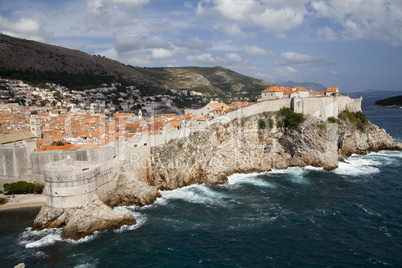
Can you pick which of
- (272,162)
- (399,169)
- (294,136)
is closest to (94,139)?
(272,162)

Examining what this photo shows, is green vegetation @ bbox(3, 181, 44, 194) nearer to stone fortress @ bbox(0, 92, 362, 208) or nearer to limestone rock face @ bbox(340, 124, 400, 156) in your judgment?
stone fortress @ bbox(0, 92, 362, 208)

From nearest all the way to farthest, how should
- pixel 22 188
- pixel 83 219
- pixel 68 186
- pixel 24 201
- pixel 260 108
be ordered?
pixel 83 219
pixel 68 186
pixel 24 201
pixel 22 188
pixel 260 108

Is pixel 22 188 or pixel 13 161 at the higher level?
pixel 13 161

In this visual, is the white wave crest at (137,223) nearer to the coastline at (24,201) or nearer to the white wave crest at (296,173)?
the coastline at (24,201)

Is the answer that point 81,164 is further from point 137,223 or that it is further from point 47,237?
point 137,223

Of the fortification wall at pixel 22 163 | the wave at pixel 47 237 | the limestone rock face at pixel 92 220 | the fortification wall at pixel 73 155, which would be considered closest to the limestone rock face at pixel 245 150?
the fortification wall at pixel 73 155

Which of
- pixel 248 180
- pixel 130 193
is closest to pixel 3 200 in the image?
pixel 130 193

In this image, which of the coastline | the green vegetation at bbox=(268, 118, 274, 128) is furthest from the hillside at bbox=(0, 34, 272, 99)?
the green vegetation at bbox=(268, 118, 274, 128)
